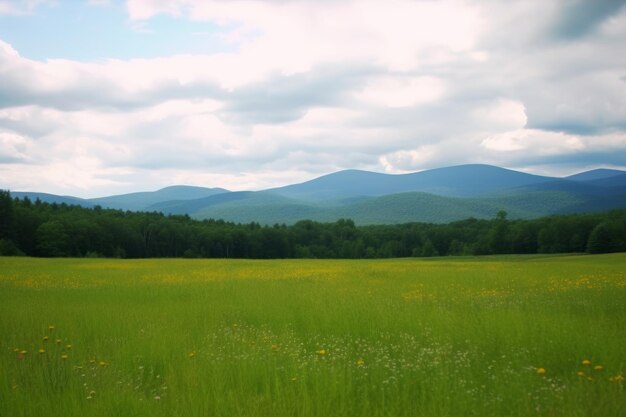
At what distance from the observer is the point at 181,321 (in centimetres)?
1297

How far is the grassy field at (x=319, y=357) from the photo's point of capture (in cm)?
665

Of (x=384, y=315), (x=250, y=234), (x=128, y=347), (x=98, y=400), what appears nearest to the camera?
(x=98, y=400)

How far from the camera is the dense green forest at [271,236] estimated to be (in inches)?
2943

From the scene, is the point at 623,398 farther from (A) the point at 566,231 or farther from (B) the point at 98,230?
(A) the point at 566,231

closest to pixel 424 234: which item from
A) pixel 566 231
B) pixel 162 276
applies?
pixel 566 231

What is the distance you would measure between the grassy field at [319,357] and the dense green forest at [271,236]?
6103cm

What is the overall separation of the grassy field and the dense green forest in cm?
6103

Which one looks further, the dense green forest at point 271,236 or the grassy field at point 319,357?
the dense green forest at point 271,236

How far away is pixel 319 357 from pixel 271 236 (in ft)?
335

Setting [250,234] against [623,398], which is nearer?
[623,398]

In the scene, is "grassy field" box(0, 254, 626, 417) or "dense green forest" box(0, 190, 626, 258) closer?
"grassy field" box(0, 254, 626, 417)

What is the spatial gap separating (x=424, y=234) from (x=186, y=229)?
56718 millimetres

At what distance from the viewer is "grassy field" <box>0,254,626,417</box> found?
21.8 ft

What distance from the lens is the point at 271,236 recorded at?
110750mm
